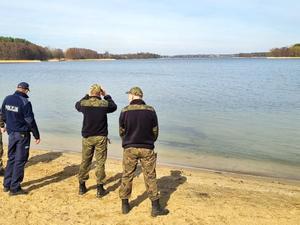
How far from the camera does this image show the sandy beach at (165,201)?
6379 mm

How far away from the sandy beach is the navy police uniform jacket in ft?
4.23

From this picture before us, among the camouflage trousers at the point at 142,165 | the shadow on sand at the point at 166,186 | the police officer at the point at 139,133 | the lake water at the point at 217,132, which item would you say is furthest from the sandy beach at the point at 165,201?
the lake water at the point at 217,132

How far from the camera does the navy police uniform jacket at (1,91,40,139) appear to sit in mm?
7016

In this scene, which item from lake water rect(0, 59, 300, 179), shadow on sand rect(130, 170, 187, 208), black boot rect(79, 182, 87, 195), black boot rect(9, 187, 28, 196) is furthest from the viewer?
lake water rect(0, 59, 300, 179)

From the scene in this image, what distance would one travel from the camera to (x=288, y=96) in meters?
30.3

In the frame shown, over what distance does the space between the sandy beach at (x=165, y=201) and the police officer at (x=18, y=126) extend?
1.60 ft

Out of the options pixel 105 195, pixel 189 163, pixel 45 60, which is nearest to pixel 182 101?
pixel 189 163

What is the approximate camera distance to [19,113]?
7047mm

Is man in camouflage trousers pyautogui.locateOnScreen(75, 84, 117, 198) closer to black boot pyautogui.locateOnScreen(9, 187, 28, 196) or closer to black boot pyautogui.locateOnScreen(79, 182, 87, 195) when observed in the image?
black boot pyautogui.locateOnScreen(79, 182, 87, 195)

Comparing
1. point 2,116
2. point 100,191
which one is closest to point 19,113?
point 2,116

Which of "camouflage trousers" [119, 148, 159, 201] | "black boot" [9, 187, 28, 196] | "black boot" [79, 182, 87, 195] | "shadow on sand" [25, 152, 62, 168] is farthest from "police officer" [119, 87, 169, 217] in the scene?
"shadow on sand" [25, 152, 62, 168]

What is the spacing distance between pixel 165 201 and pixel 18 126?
2.94 m

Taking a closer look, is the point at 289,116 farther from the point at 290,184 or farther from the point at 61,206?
the point at 61,206

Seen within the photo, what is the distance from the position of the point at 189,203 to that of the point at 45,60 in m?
187
